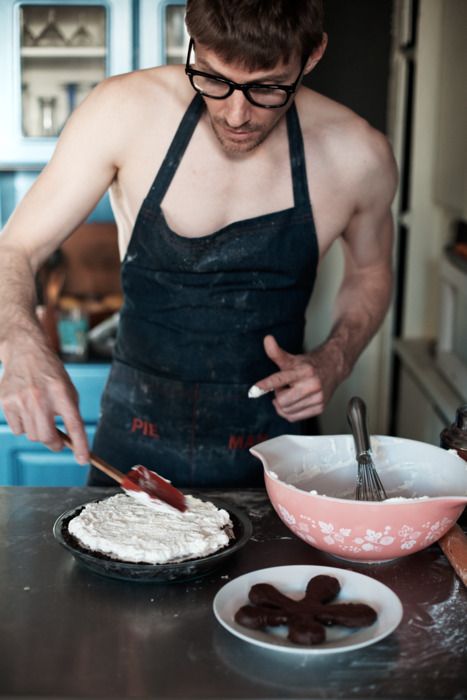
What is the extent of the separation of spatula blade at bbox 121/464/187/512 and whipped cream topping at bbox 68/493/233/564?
0.01 metres

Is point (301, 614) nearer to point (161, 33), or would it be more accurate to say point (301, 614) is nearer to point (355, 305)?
point (355, 305)

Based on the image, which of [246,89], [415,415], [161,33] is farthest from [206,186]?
[415,415]

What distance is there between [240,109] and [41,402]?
57 centimetres

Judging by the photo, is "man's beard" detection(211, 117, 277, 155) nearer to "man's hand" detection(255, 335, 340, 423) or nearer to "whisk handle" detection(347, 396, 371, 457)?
"man's hand" detection(255, 335, 340, 423)

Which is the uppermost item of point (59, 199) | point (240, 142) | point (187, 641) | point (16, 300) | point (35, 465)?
point (240, 142)

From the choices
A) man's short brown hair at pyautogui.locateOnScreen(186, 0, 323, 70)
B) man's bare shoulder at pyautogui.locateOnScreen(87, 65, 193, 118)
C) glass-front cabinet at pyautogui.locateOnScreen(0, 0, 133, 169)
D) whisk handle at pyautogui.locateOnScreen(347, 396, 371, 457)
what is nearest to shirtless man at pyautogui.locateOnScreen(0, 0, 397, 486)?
man's bare shoulder at pyautogui.locateOnScreen(87, 65, 193, 118)

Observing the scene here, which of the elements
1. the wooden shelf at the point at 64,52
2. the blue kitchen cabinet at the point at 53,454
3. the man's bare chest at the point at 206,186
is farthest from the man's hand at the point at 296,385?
the wooden shelf at the point at 64,52

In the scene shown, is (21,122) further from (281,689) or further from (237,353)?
(281,689)

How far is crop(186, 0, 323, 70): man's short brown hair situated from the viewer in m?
1.42

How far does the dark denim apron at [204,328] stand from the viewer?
178cm

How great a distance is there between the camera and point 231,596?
111cm

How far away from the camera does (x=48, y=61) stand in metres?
2.89

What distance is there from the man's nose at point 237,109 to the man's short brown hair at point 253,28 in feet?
0.19

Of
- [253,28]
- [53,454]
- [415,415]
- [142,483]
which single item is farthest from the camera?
[415,415]
